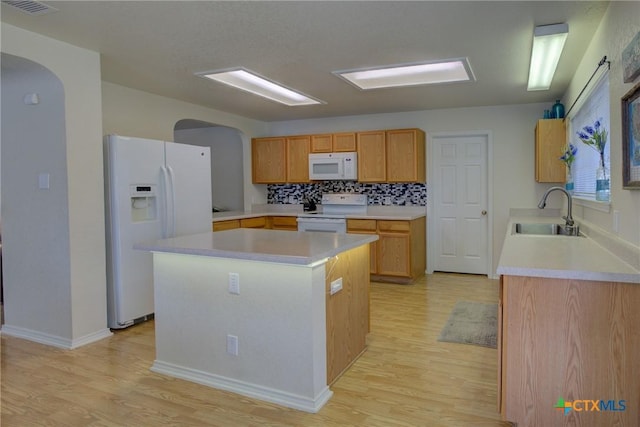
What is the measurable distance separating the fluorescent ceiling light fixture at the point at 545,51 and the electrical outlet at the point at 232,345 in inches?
109

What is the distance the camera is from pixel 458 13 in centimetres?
263

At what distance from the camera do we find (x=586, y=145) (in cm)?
357

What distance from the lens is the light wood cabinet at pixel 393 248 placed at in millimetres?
5320

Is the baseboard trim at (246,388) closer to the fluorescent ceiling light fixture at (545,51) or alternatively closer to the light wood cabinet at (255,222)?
the fluorescent ceiling light fixture at (545,51)

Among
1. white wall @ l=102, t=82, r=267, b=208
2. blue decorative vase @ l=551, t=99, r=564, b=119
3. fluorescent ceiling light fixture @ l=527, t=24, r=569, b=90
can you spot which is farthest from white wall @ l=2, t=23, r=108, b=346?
blue decorative vase @ l=551, t=99, r=564, b=119

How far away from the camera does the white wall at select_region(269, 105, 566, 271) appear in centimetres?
544

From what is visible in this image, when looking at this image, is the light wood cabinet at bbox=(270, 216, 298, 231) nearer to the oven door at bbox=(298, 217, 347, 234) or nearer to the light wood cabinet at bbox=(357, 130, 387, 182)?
the oven door at bbox=(298, 217, 347, 234)

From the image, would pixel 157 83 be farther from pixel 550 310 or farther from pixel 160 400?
pixel 550 310

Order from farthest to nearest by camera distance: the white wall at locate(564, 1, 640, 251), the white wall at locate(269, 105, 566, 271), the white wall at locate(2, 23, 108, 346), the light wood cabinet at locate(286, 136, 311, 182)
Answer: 1. the light wood cabinet at locate(286, 136, 311, 182)
2. the white wall at locate(269, 105, 566, 271)
3. the white wall at locate(2, 23, 108, 346)
4. the white wall at locate(564, 1, 640, 251)

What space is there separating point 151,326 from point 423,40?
3.31 meters

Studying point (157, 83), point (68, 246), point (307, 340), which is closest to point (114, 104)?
point (157, 83)

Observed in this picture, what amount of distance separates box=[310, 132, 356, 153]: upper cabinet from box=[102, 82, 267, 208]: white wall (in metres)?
1.23

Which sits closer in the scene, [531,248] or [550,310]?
[550,310]

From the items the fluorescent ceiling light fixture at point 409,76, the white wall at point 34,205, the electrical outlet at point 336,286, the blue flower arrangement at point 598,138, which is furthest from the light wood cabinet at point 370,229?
the white wall at point 34,205
